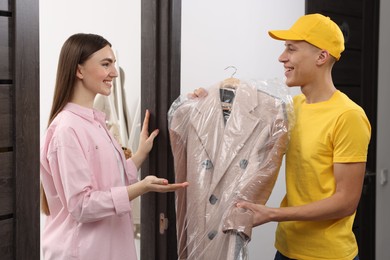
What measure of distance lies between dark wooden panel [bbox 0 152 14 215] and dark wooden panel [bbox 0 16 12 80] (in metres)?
0.20

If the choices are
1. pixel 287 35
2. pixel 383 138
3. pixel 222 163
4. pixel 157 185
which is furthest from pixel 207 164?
pixel 383 138

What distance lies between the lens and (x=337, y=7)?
10.0 ft

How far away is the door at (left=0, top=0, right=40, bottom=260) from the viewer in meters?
1.45

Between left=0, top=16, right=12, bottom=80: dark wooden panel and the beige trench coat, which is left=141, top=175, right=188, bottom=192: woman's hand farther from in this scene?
left=0, top=16, right=12, bottom=80: dark wooden panel

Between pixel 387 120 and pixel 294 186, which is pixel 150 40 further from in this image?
pixel 387 120

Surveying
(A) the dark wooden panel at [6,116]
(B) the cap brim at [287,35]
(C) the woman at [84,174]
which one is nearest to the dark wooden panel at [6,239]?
(A) the dark wooden panel at [6,116]

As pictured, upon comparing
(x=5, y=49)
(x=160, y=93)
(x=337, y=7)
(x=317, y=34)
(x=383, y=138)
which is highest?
(x=337, y=7)

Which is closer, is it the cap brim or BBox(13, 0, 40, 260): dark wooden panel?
BBox(13, 0, 40, 260): dark wooden panel

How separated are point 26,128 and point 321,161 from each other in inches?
38.1

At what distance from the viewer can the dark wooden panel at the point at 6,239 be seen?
57.0 inches

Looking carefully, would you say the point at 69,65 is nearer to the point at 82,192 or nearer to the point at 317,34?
the point at 82,192

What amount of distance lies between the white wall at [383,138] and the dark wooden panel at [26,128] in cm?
246

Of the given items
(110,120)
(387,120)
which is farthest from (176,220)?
(387,120)

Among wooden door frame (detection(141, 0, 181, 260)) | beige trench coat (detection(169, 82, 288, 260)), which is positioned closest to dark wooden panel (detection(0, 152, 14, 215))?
beige trench coat (detection(169, 82, 288, 260))
